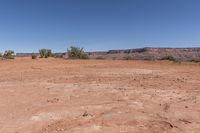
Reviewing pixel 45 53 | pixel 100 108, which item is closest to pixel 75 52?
pixel 45 53

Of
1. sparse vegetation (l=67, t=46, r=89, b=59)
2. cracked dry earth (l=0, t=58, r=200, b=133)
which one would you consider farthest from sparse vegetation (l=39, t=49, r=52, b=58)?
cracked dry earth (l=0, t=58, r=200, b=133)

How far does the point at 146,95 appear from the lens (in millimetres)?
10539

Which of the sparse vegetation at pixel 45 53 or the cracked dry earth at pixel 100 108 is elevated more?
the sparse vegetation at pixel 45 53

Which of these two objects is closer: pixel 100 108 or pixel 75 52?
pixel 100 108

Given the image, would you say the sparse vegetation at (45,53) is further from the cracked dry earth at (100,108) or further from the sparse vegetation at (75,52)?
the cracked dry earth at (100,108)

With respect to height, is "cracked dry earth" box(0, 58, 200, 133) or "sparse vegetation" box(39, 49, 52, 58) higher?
"sparse vegetation" box(39, 49, 52, 58)

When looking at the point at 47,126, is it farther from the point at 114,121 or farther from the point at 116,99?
the point at 116,99

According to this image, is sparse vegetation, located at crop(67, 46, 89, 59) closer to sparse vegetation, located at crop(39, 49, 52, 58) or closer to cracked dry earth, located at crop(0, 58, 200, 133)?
sparse vegetation, located at crop(39, 49, 52, 58)

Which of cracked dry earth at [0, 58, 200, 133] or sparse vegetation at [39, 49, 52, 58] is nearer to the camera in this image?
cracked dry earth at [0, 58, 200, 133]

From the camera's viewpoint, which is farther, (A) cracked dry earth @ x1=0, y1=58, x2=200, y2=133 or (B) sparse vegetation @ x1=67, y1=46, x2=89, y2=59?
(B) sparse vegetation @ x1=67, y1=46, x2=89, y2=59

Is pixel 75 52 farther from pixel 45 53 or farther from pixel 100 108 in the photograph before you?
pixel 100 108

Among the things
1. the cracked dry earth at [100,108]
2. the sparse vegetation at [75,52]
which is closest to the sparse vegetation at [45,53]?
the sparse vegetation at [75,52]

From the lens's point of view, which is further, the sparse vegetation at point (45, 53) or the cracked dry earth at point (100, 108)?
the sparse vegetation at point (45, 53)

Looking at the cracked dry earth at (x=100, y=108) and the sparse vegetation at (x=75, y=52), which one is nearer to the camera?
the cracked dry earth at (x=100, y=108)
